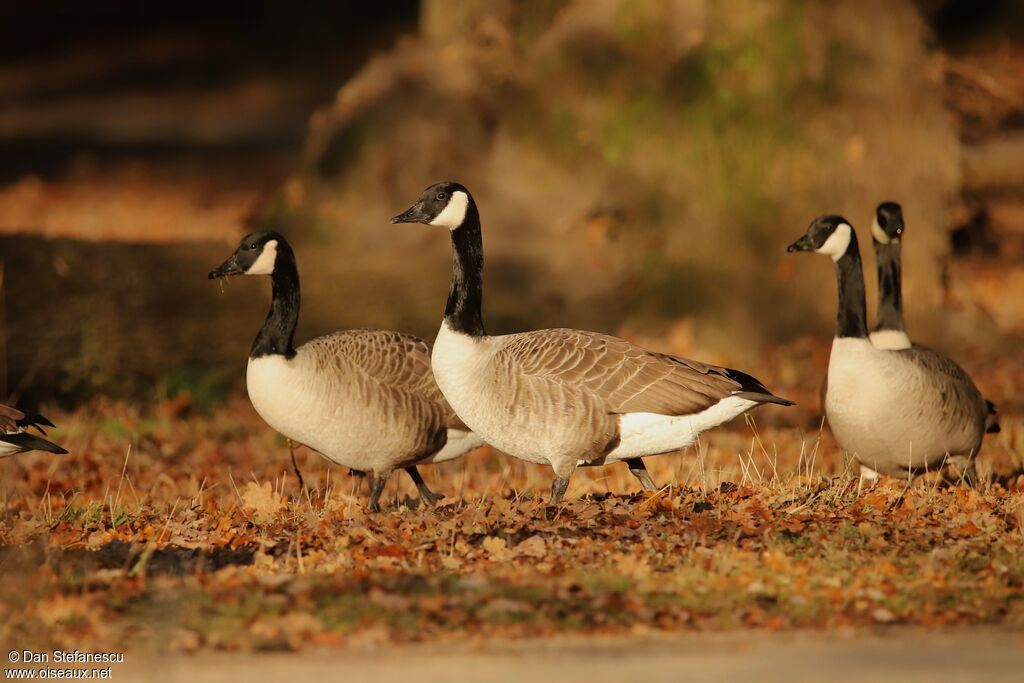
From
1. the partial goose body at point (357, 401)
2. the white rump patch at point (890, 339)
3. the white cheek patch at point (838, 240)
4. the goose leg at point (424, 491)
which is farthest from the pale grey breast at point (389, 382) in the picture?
the white rump patch at point (890, 339)

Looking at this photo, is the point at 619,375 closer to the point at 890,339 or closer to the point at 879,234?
the point at 890,339

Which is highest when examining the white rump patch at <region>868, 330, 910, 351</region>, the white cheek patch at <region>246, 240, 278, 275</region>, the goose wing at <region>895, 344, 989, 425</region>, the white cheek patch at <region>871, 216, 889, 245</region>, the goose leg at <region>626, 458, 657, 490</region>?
the white cheek patch at <region>871, 216, 889, 245</region>

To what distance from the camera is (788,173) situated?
15.0 metres

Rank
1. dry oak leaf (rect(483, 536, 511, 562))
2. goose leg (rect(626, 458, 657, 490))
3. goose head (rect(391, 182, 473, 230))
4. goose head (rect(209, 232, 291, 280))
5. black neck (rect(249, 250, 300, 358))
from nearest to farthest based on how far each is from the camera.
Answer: dry oak leaf (rect(483, 536, 511, 562)) < goose leg (rect(626, 458, 657, 490)) < goose head (rect(391, 182, 473, 230)) < black neck (rect(249, 250, 300, 358)) < goose head (rect(209, 232, 291, 280))

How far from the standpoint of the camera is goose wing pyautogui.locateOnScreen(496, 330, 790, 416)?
8.54 metres

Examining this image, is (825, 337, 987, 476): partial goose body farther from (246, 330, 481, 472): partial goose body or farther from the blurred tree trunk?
the blurred tree trunk

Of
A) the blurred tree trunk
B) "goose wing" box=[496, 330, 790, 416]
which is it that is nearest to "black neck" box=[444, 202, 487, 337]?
"goose wing" box=[496, 330, 790, 416]

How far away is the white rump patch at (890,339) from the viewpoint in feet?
35.0

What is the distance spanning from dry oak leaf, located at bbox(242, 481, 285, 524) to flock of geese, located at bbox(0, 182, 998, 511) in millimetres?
404

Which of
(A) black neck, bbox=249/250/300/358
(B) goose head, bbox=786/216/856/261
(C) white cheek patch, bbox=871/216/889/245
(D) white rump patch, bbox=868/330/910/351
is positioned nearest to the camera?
(A) black neck, bbox=249/250/300/358

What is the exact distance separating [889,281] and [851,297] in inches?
59.9

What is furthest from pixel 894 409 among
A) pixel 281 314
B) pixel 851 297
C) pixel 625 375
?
pixel 281 314

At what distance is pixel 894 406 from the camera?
9352 mm

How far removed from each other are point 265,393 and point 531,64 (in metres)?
7.33
